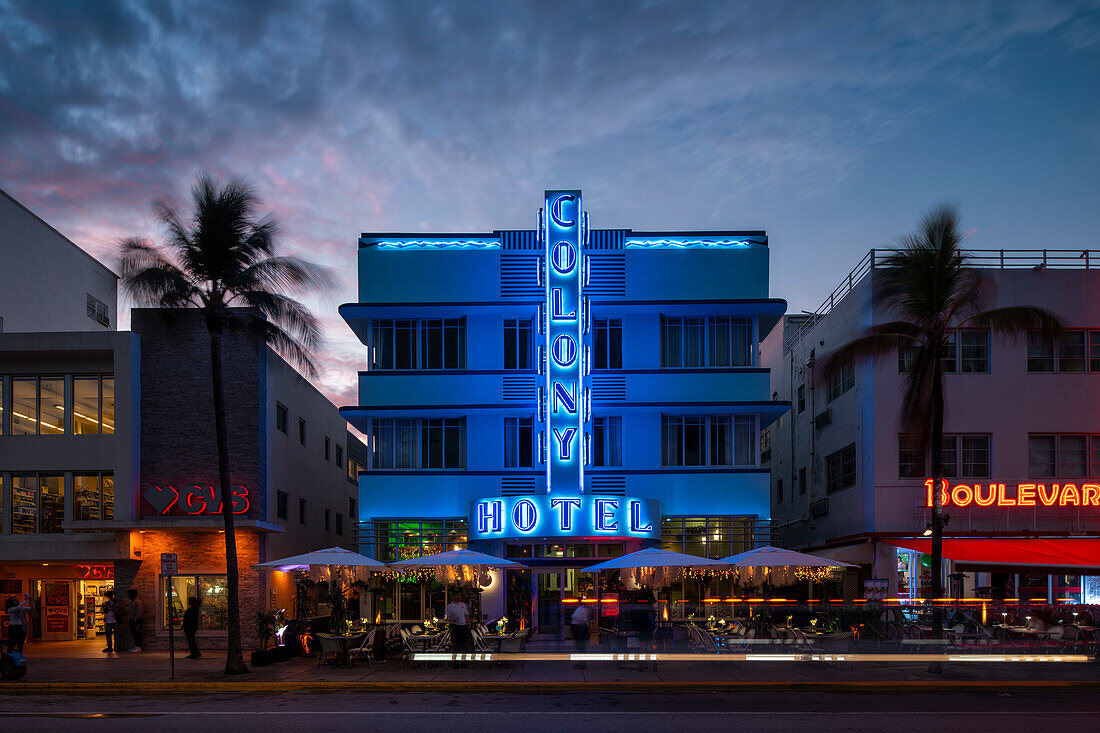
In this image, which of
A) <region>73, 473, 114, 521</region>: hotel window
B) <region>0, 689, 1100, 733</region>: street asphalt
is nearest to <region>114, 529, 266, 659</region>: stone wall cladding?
<region>73, 473, 114, 521</region>: hotel window

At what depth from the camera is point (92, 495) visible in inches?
1189

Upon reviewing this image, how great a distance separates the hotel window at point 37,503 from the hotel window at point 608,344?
59.3ft

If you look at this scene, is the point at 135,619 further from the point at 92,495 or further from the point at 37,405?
the point at 37,405

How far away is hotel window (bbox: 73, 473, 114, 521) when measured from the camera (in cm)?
3002

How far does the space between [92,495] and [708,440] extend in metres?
20.5

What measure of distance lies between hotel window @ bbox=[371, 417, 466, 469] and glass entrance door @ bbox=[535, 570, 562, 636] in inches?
197

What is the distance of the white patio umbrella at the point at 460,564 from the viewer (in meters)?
26.5

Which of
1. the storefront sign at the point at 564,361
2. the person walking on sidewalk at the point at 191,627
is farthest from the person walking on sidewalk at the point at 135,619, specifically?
the storefront sign at the point at 564,361

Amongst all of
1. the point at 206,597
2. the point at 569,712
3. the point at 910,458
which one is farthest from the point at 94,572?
the point at 910,458

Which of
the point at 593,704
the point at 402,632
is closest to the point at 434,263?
the point at 402,632

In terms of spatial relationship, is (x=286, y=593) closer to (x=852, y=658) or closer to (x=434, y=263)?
(x=434, y=263)

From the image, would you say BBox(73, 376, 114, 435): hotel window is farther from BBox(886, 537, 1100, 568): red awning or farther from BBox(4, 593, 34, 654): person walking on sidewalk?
BBox(886, 537, 1100, 568): red awning

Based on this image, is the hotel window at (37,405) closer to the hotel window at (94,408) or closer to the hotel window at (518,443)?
the hotel window at (94,408)

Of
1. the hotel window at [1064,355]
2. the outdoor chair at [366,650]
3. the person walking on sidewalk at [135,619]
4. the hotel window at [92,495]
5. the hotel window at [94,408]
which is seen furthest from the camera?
the hotel window at [1064,355]
